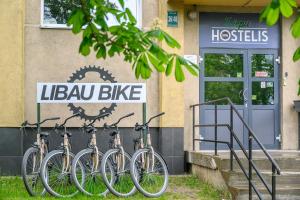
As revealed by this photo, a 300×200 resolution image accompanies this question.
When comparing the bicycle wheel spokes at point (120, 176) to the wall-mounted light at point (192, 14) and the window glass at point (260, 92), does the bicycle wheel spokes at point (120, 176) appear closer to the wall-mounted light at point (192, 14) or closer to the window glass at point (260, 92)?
the wall-mounted light at point (192, 14)

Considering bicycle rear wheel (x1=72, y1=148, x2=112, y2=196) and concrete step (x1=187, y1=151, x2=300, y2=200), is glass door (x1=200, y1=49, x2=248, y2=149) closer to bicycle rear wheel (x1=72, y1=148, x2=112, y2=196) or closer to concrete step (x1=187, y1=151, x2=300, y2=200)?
concrete step (x1=187, y1=151, x2=300, y2=200)

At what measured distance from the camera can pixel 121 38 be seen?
351 cm

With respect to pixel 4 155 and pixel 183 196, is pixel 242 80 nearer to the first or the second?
pixel 183 196

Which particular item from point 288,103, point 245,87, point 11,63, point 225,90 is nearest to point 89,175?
point 11,63

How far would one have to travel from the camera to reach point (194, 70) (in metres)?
3.25

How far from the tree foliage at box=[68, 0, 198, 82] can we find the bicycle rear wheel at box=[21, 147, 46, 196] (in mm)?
4006

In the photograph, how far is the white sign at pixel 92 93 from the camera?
8.84 meters

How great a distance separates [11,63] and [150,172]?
3.61 meters

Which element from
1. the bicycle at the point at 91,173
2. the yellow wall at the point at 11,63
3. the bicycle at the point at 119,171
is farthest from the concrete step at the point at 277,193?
the yellow wall at the point at 11,63

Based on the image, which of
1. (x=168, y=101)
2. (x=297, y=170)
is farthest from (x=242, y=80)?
(x=297, y=170)

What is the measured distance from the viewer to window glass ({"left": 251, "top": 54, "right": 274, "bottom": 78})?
10461mm

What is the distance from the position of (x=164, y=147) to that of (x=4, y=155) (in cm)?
306

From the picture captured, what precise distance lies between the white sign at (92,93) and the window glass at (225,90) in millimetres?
1807

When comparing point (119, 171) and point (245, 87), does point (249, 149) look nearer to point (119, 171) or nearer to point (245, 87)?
point (119, 171)
